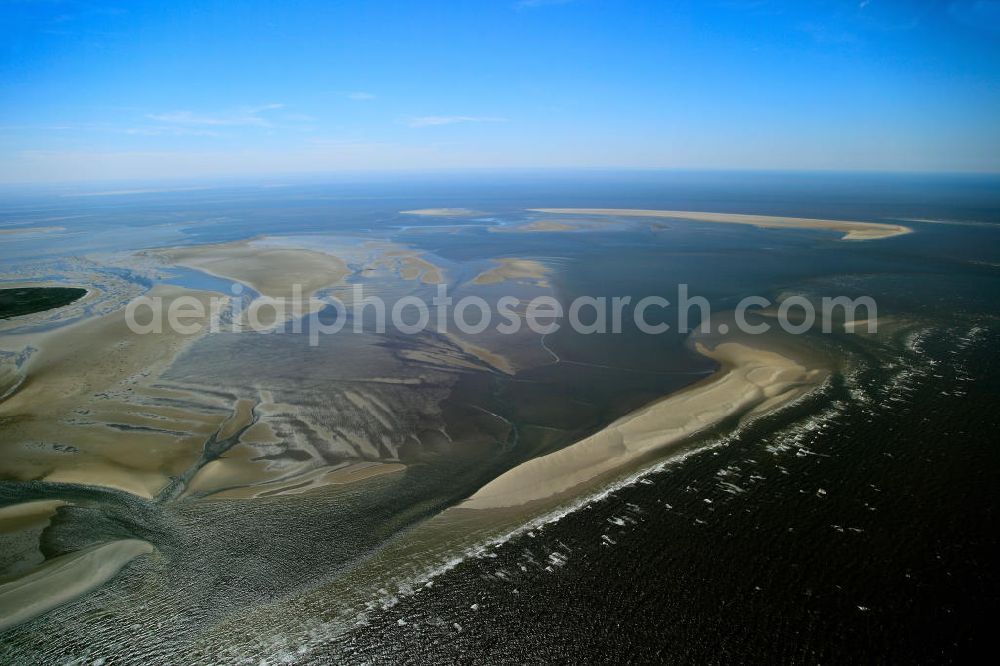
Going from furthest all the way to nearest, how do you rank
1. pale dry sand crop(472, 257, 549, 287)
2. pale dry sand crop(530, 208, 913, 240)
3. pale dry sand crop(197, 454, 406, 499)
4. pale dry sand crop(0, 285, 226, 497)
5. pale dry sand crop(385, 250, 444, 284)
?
1. pale dry sand crop(530, 208, 913, 240)
2. pale dry sand crop(385, 250, 444, 284)
3. pale dry sand crop(472, 257, 549, 287)
4. pale dry sand crop(0, 285, 226, 497)
5. pale dry sand crop(197, 454, 406, 499)

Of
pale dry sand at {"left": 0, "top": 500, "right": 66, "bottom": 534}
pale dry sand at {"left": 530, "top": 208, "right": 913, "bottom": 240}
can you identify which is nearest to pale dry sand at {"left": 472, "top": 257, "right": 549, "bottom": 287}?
pale dry sand at {"left": 0, "top": 500, "right": 66, "bottom": 534}

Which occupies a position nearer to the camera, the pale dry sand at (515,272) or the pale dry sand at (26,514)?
the pale dry sand at (26,514)

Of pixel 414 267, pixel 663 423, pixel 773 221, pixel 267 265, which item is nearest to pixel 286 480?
pixel 663 423

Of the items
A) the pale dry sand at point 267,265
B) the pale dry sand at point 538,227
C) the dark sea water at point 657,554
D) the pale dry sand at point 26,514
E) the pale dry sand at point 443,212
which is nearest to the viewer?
the dark sea water at point 657,554

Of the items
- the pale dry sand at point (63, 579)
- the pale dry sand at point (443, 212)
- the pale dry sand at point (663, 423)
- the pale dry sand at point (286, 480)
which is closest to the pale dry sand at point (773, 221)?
the pale dry sand at point (443, 212)

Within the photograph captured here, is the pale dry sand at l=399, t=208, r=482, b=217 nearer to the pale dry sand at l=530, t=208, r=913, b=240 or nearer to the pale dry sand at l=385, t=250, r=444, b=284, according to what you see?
the pale dry sand at l=530, t=208, r=913, b=240

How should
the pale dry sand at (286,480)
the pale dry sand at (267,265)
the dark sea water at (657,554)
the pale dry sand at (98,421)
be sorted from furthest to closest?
1. the pale dry sand at (267,265)
2. the pale dry sand at (98,421)
3. the pale dry sand at (286,480)
4. the dark sea water at (657,554)

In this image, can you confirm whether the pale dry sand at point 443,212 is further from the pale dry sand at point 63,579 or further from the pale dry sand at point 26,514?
the pale dry sand at point 63,579
